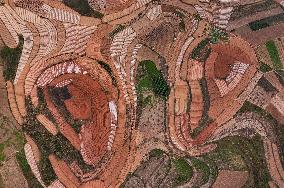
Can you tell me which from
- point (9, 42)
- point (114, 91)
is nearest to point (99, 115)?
point (114, 91)

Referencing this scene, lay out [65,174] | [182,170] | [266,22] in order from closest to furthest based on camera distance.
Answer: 1. [65,174]
2. [182,170]
3. [266,22]

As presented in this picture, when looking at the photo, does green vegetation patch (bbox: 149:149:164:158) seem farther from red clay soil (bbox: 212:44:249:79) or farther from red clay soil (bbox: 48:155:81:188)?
red clay soil (bbox: 212:44:249:79)

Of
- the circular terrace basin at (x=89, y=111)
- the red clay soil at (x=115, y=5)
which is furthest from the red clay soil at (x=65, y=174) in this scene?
the red clay soil at (x=115, y=5)

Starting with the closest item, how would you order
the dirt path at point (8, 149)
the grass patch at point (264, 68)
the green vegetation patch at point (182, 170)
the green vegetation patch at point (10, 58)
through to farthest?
the dirt path at point (8, 149), the green vegetation patch at point (182, 170), the green vegetation patch at point (10, 58), the grass patch at point (264, 68)

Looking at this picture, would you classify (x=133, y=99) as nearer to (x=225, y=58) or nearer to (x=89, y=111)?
(x=89, y=111)

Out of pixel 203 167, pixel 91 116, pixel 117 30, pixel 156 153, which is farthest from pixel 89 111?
pixel 203 167

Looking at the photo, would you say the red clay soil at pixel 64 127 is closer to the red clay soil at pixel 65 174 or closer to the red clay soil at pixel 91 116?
the red clay soil at pixel 91 116

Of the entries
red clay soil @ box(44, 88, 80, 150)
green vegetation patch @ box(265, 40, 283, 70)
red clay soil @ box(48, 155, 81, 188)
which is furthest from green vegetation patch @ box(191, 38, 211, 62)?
red clay soil @ box(48, 155, 81, 188)
